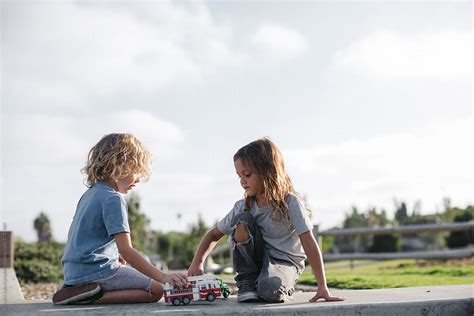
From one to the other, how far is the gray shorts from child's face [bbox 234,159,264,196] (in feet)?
2.86

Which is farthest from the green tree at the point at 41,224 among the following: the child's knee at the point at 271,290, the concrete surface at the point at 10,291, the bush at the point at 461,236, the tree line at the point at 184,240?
the child's knee at the point at 271,290

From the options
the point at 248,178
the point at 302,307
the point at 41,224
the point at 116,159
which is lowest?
the point at 302,307

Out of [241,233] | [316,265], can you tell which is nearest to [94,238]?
[241,233]

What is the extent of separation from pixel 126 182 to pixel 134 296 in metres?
0.74

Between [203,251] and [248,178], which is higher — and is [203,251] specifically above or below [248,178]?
below

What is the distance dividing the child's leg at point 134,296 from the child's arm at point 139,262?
0.59 feet

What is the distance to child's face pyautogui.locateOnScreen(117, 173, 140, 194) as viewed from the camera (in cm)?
383

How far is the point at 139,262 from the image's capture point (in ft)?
11.7

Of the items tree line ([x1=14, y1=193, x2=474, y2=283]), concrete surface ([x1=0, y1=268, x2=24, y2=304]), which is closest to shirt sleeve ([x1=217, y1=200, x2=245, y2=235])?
concrete surface ([x1=0, y1=268, x2=24, y2=304])

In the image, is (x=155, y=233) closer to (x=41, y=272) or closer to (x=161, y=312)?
(x=41, y=272)

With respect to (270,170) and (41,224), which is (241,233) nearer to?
(270,170)

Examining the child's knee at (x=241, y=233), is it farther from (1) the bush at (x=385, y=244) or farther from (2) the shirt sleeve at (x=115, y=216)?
(1) the bush at (x=385, y=244)

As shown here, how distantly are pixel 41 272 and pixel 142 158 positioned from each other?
7657 mm

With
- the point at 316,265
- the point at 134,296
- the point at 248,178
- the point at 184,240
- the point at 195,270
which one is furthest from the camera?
the point at 184,240
